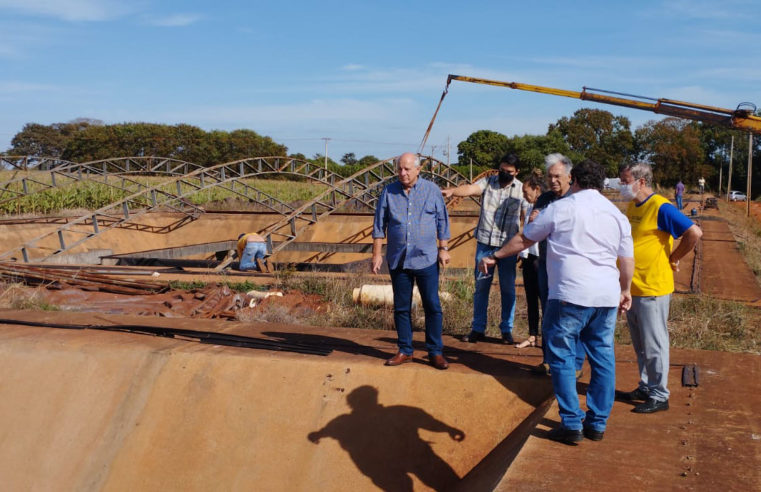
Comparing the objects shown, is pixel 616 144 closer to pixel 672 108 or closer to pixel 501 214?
pixel 672 108

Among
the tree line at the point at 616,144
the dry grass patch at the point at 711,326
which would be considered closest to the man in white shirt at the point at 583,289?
the dry grass patch at the point at 711,326

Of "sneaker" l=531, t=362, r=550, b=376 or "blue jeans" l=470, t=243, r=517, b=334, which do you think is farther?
"blue jeans" l=470, t=243, r=517, b=334

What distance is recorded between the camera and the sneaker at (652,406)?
4422mm

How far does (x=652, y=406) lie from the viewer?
443cm

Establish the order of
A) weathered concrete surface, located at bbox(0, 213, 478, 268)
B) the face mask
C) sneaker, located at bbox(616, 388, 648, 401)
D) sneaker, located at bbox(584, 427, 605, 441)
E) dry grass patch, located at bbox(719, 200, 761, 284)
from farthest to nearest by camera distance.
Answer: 1. weathered concrete surface, located at bbox(0, 213, 478, 268)
2. dry grass patch, located at bbox(719, 200, 761, 284)
3. the face mask
4. sneaker, located at bbox(616, 388, 648, 401)
5. sneaker, located at bbox(584, 427, 605, 441)

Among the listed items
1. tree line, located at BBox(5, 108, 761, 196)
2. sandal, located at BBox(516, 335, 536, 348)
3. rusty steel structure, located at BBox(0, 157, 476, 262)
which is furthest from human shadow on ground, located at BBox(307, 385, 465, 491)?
tree line, located at BBox(5, 108, 761, 196)

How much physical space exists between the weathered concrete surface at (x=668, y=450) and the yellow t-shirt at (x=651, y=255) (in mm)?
821

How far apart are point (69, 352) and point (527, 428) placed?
4.19m

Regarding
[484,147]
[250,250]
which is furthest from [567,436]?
[484,147]

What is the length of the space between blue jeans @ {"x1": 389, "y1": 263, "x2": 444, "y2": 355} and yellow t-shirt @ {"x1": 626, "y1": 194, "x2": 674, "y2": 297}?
1501 millimetres

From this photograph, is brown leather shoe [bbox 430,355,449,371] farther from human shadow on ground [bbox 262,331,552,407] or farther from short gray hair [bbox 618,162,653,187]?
short gray hair [bbox 618,162,653,187]

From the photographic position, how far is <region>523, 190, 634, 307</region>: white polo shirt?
3.90m

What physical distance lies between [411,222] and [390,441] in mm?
1640

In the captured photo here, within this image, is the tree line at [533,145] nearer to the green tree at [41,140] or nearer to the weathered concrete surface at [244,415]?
the green tree at [41,140]
